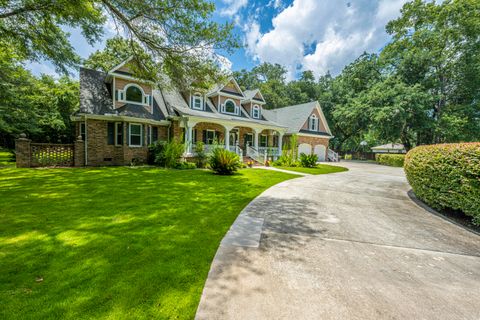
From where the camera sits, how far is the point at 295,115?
2562 centimetres

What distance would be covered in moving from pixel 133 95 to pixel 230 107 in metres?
8.60

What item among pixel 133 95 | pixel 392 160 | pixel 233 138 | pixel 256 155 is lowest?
pixel 392 160

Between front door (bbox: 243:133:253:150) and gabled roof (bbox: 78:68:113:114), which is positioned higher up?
gabled roof (bbox: 78:68:113:114)

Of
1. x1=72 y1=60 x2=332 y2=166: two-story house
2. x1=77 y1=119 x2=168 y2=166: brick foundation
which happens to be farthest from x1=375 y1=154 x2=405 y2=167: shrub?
x1=77 y1=119 x2=168 y2=166: brick foundation

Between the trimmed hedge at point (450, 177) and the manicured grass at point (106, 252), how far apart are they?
551 centimetres

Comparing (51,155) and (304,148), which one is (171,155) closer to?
(51,155)

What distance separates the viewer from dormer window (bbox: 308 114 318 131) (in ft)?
82.2

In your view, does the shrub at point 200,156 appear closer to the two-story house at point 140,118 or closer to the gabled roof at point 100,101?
the two-story house at point 140,118

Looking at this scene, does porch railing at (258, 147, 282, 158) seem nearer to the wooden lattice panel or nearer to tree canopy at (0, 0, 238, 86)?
tree canopy at (0, 0, 238, 86)

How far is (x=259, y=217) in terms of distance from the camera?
4.79 metres

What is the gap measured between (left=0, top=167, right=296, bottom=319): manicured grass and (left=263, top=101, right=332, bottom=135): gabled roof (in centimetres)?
1977

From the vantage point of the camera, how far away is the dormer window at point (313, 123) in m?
25.0

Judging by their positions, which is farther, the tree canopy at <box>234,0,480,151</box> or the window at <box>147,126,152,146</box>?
the tree canopy at <box>234,0,480,151</box>

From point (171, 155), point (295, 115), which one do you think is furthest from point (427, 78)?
point (171, 155)
